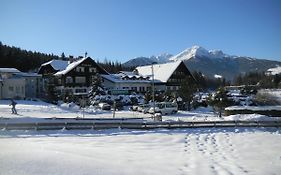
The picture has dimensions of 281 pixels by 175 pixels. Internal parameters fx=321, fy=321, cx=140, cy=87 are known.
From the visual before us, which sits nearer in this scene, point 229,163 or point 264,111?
point 229,163

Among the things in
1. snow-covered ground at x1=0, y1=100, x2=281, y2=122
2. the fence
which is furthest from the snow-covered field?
snow-covered ground at x1=0, y1=100, x2=281, y2=122

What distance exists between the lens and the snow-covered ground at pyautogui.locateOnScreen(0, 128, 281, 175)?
11562mm

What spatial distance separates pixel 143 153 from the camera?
639 inches

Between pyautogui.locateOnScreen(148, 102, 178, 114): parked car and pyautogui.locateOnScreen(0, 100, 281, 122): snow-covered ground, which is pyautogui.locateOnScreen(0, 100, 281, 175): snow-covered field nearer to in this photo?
pyautogui.locateOnScreen(0, 100, 281, 122): snow-covered ground

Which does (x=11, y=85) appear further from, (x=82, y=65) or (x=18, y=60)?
(x=18, y=60)

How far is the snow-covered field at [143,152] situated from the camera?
38.0 feet

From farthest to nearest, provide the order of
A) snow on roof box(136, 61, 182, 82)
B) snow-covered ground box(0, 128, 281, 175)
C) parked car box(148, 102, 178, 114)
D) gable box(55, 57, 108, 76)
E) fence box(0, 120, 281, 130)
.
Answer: snow on roof box(136, 61, 182, 82), gable box(55, 57, 108, 76), parked car box(148, 102, 178, 114), fence box(0, 120, 281, 130), snow-covered ground box(0, 128, 281, 175)

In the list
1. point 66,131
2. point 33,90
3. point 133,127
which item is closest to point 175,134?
point 133,127

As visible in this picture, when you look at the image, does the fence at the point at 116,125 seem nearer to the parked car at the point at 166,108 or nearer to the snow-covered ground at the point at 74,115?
the snow-covered ground at the point at 74,115

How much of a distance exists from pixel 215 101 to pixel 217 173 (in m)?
33.2

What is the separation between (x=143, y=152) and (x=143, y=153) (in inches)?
14.2

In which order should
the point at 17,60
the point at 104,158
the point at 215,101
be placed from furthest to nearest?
1. the point at 17,60
2. the point at 215,101
3. the point at 104,158

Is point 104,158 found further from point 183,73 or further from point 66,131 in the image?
point 183,73

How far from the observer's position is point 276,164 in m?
14.6
